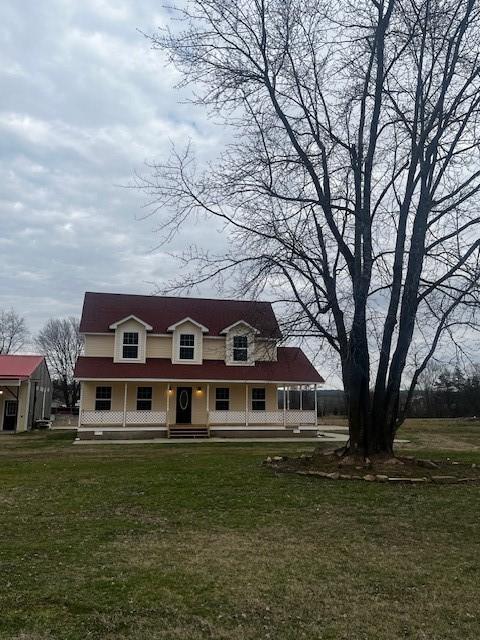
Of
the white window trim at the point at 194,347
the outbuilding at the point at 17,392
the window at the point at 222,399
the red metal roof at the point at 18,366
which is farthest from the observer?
the outbuilding at the point at 17,392

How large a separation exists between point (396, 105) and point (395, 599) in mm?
11564

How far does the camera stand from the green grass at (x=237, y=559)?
387 cm

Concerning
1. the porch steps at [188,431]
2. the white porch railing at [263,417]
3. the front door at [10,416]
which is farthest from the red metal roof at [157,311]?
the front door at [10,416]

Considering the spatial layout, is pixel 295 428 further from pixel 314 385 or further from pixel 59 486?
pixel 59 486

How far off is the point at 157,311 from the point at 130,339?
2.59 metres

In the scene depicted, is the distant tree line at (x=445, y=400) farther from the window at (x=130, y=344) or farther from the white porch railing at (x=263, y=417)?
the window at (x=130, y=344)

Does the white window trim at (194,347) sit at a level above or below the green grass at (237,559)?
above

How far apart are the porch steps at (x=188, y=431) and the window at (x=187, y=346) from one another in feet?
11.4

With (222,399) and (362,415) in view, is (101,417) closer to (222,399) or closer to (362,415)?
(222,399)

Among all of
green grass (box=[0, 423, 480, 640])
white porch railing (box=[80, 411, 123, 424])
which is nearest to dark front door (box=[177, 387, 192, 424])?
white porch railing (box=[80, 411, 123, 424])

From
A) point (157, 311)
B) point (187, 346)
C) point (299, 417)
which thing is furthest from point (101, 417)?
point (299, 417)

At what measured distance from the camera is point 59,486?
32.7 ft

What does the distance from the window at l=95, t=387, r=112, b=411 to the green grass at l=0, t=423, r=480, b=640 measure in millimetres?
15218

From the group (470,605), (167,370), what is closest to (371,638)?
(470,605)
